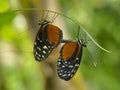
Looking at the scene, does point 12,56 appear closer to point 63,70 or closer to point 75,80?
point 75,80

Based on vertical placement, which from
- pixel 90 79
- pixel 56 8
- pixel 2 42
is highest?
pixel 56 8

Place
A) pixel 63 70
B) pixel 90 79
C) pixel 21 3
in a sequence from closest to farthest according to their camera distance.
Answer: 1. pixel 63 70
2. pixel 21 3
3. pixel 90 79

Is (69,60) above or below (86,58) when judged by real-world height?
above

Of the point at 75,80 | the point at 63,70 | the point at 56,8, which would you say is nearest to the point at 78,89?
the point at 75,80

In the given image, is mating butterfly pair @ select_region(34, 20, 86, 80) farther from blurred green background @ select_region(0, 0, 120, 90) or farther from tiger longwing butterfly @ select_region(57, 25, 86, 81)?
blurred green background @ select_region(0, 0, 120, 90)

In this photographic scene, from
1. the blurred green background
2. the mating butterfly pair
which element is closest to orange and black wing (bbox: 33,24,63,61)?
the mating butterfly pair

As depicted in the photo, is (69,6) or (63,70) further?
(69,6)

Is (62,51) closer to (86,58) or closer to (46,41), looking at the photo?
(46,41)

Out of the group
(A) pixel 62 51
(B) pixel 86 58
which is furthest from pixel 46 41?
(B) pixel 86 58
